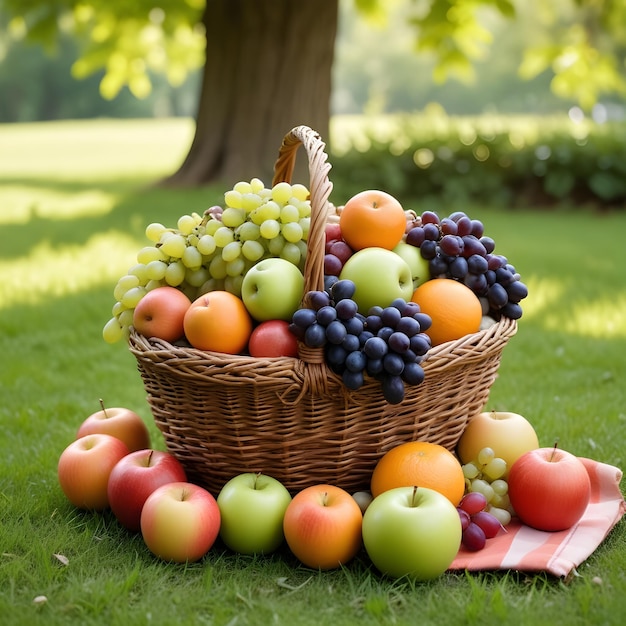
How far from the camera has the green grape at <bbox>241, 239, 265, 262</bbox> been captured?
2525 mm

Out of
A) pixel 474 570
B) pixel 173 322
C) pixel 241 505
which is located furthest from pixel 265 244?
pixel 474 570

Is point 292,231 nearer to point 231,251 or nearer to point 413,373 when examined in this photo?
point 231,251

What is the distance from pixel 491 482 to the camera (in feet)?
8.43

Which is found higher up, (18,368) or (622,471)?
(622,471)

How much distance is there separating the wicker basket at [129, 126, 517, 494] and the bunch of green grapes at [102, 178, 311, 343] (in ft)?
0.67

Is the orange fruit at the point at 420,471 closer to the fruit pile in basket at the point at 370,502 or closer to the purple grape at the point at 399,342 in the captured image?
the fruit pile in basket at the point at 370,502

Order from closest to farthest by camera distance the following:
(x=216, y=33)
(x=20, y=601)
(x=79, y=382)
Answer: (x=20, y=601)
(x=79, y=382)
(x=216, y=33)

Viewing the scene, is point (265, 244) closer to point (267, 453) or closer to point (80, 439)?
point (267, 453)

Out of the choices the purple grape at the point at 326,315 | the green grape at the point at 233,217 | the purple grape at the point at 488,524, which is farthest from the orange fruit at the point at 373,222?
the purple grape at the point at 488,524

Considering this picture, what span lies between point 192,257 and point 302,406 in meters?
0.62

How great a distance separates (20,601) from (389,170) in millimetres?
7778

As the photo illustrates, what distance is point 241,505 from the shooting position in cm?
231

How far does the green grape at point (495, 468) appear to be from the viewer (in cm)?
253

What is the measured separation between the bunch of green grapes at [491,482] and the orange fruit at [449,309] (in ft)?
1.29
